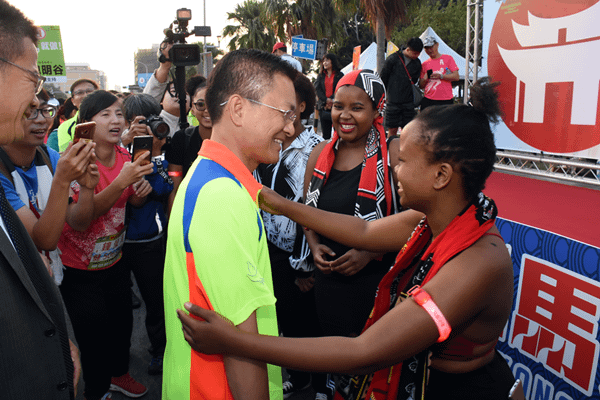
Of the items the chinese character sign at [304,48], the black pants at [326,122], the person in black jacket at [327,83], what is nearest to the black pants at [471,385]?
the person in black jacket at [327,83]

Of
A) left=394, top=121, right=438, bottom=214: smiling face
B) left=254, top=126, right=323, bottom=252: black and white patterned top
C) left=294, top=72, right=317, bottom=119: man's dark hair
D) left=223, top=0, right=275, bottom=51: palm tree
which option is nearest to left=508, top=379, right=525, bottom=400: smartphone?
left=394, top=121, right=438, bottom=214: smiling face

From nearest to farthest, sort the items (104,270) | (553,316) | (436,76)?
(553,316), (104,270), (436,76)

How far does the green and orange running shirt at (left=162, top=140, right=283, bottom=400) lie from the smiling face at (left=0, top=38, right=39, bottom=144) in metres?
0.54

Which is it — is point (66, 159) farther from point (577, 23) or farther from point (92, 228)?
point (577, 23)

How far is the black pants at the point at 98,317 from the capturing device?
2.73m

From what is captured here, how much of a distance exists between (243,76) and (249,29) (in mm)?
36372

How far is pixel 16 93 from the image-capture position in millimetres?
1271

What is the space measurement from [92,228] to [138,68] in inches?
4682

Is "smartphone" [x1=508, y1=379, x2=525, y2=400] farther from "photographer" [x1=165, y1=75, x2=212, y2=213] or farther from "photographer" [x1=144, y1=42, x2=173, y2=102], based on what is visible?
"photographer" [x1=144, y1=42, x2=173, y2=102]

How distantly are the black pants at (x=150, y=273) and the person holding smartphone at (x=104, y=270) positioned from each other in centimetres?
11

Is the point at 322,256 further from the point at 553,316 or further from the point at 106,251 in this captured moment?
the point at 106,251

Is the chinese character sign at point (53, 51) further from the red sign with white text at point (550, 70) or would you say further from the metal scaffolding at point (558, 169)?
the metal scaffolding at point (558, 169)

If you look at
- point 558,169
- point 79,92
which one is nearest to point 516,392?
point 558,169

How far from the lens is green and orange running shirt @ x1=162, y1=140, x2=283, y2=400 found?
1.19 meters
